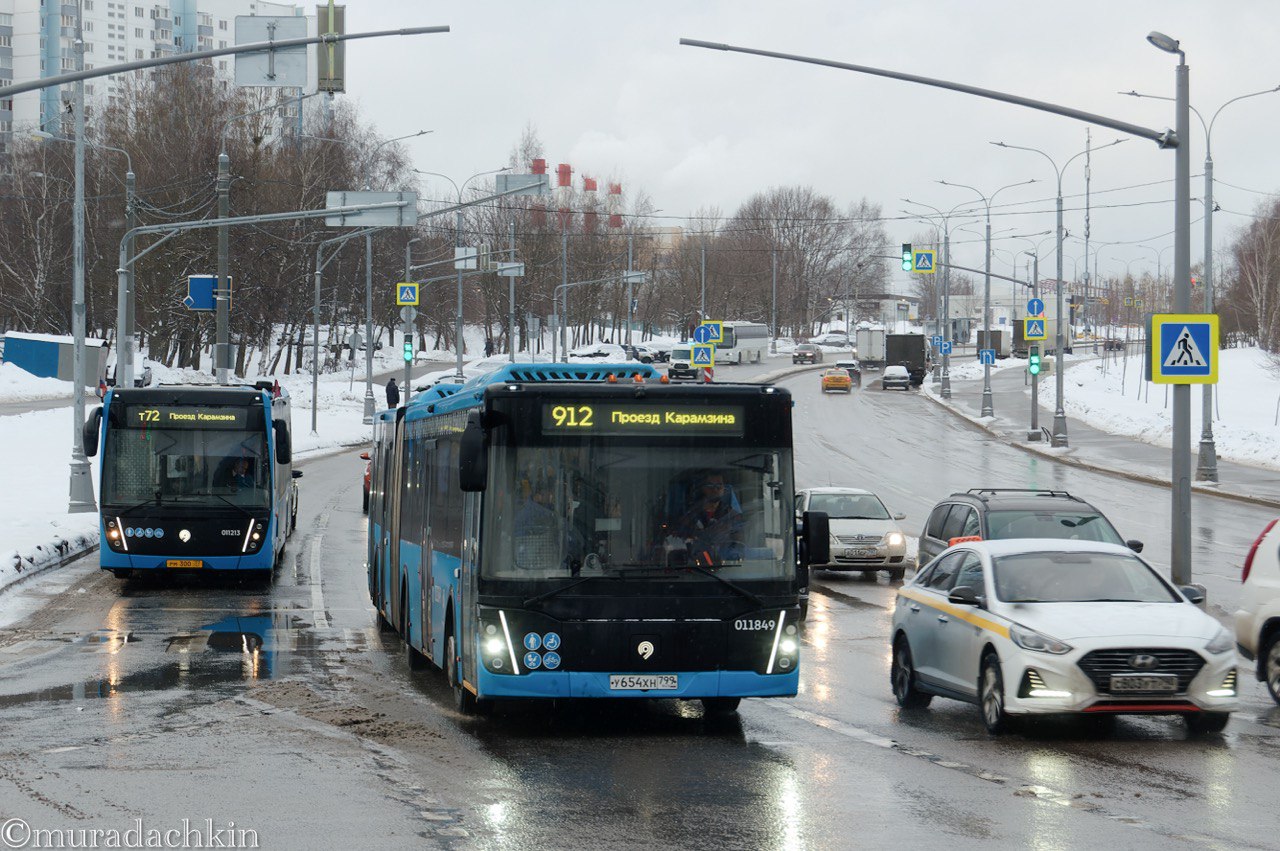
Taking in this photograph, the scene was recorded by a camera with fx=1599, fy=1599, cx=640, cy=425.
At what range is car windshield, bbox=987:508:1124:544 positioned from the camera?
65.0ft

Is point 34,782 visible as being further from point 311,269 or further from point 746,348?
point 746,348

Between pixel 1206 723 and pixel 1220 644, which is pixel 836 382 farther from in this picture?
pixel 1220 644

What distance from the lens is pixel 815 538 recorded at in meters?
12.0

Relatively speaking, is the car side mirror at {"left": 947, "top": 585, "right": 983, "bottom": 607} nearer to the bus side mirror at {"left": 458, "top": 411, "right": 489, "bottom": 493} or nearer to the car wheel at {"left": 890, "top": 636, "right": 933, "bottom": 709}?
the car wheel at {"left": 890, "top": 636, "right": 933, "bottom": 709}

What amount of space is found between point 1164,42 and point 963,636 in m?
12.4

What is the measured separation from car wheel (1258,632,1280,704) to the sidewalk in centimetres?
2879

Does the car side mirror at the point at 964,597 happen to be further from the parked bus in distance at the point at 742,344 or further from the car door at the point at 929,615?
the parked bus in distance at the point at 742,344

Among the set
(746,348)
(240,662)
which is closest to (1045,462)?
(240,662)

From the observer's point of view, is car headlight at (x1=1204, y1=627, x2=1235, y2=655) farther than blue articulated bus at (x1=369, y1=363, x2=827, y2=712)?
Yes

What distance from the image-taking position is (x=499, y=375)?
42.1 ft

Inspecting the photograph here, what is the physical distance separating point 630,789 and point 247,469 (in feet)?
49.3

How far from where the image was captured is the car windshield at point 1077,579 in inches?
494

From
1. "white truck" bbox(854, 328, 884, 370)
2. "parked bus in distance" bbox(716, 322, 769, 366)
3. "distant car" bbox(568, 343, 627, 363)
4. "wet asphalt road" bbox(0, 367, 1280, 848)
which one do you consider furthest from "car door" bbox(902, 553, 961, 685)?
"white truck" bbox(854, 328, 884, 370)

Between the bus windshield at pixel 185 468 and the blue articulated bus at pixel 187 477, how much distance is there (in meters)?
0.01
